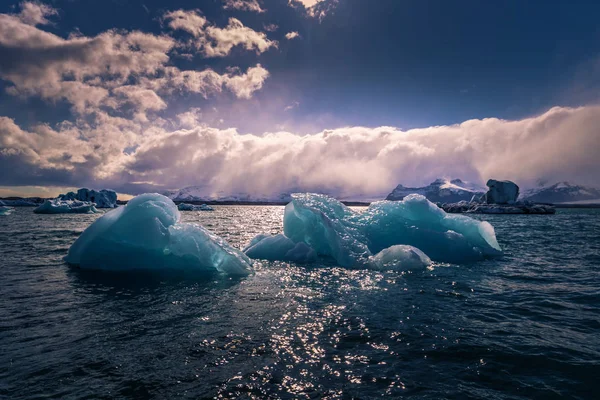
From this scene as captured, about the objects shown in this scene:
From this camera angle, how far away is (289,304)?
7.91m

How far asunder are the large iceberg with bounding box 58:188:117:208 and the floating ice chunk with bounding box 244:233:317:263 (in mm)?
102737

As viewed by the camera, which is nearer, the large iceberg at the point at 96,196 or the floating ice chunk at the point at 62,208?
the floating ice chunk at the point at 62,208

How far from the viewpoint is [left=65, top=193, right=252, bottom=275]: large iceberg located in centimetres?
1202

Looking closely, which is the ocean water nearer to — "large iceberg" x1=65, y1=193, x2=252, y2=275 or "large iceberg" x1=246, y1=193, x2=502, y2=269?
"large iceberg" x1=65, y1=193, x2=252, y2=275

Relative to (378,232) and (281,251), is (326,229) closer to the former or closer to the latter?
(281,251)

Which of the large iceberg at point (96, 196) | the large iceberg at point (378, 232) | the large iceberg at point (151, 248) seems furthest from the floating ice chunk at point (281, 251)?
the large iceberg at point (96, 196)

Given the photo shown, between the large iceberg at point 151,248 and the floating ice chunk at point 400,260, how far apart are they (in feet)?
18.2

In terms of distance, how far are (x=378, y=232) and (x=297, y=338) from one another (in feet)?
37.8

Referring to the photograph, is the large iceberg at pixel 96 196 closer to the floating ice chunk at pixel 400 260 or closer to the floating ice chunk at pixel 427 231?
the floating ice chunk at pixel 427 231

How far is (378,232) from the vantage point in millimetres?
16406

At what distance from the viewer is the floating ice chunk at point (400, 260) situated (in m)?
12.6

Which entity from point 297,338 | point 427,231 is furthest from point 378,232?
point 297,338

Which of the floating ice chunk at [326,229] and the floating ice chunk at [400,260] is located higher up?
the floating ice chunk at [326,229]

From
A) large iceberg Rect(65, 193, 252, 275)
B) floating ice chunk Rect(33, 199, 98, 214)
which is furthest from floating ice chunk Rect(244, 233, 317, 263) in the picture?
floating ice chunk Rect(33, 199, 98, 214)
